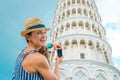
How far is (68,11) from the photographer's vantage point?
39781mm

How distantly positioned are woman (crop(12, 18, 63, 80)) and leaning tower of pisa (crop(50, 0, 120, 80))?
2722 centimetres

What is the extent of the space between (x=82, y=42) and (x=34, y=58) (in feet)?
105

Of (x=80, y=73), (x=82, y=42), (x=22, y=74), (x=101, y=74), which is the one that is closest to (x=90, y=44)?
(x=82, y=42)

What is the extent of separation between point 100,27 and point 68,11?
579 cm

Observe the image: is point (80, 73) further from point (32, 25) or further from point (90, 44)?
point (32, 25)

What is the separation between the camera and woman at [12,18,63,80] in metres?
2.49

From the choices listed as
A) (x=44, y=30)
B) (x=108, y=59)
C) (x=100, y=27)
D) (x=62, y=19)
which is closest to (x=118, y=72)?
(x=108, y=59)

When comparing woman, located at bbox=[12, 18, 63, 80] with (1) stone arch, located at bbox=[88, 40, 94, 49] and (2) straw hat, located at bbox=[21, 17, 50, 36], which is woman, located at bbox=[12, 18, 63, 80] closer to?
(2) straw hat, located at bbox=[21, 17, 50, 36]

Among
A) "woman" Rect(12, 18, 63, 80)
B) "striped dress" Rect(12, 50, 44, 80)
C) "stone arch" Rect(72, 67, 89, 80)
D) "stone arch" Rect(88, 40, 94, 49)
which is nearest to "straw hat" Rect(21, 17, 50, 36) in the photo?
"woman" Rect(12, 18, 63, 80)

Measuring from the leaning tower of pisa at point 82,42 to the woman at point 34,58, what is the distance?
27.2 metres

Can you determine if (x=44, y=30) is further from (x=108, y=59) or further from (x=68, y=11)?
(x=68, y=11)

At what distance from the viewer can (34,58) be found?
2.50m

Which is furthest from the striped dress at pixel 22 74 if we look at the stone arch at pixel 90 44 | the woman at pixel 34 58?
the stone arch at pixel 90 44

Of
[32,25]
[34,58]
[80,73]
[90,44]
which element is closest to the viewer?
[34,58]
